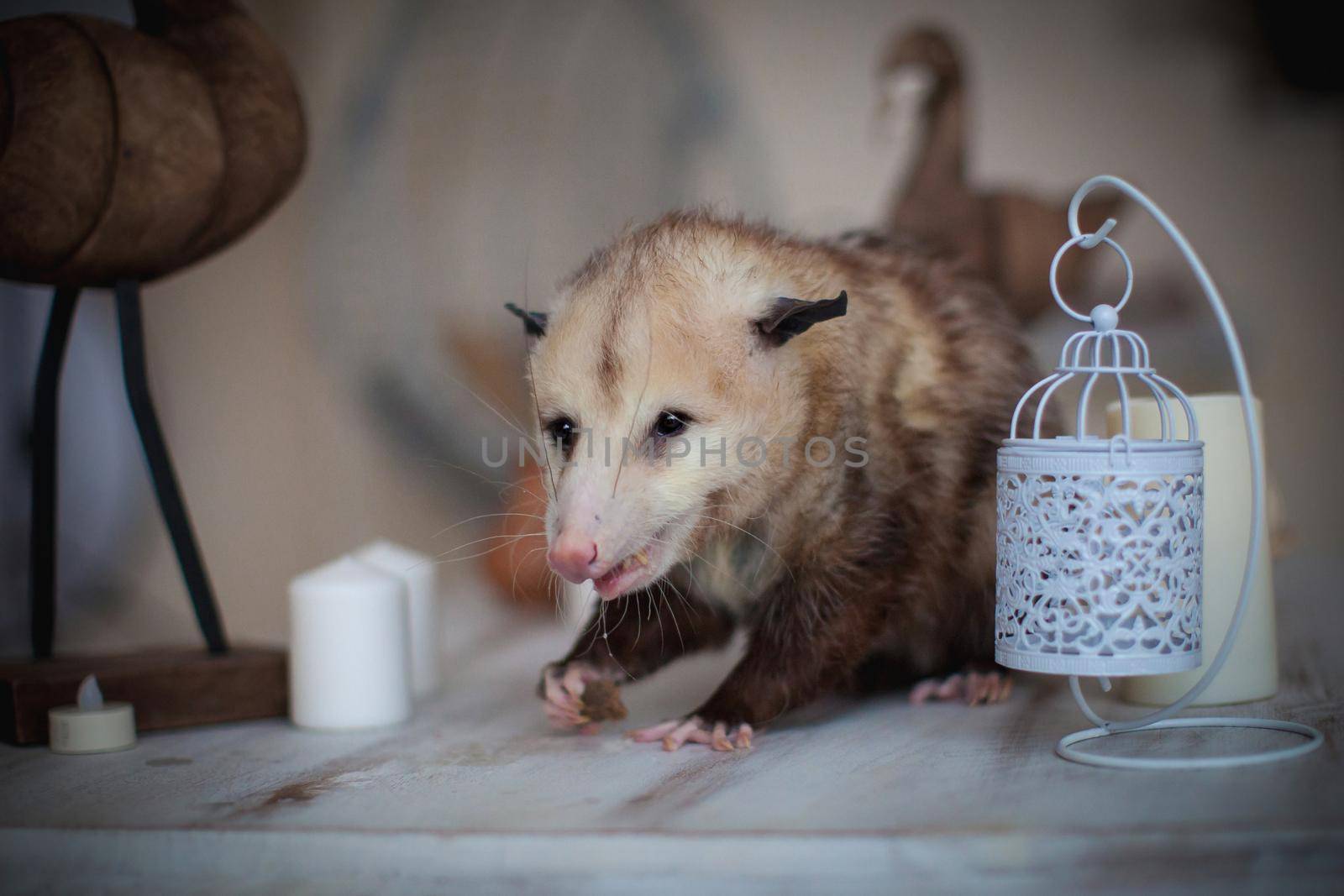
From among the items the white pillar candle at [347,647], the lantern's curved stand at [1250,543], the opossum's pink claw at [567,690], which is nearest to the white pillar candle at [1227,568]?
the lantern's curved stand at [1250,543]

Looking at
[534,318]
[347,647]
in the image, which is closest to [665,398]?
[534,318]

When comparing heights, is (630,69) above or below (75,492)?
above

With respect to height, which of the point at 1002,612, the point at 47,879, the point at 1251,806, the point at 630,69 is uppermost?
the point at 630,69

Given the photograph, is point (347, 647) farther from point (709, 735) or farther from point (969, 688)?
point (969, 688)

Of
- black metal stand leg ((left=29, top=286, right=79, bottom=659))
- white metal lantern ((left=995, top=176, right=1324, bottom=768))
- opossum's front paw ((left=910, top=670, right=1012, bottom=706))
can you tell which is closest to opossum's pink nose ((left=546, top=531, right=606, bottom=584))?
white metal lantern ((left=995, top=176, right=1324, bottom=768))

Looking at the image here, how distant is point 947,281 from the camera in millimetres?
1887

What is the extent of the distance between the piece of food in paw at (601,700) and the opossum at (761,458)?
0.05ft

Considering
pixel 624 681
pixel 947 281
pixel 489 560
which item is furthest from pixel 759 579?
pixel 489 560

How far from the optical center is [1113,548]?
131 centimetres

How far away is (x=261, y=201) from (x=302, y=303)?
48.6 inches

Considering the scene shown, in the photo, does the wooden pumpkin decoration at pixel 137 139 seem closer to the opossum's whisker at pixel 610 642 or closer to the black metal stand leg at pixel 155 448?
the black metal stand leg at pixel 155 448

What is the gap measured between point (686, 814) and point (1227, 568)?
0.88 metres

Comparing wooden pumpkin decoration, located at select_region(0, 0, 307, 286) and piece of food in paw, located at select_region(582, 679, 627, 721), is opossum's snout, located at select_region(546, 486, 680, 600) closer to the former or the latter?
piece of food in paw, located at select_region(582, 679, 627, 721)

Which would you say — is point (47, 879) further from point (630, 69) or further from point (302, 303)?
point (630, 69)
